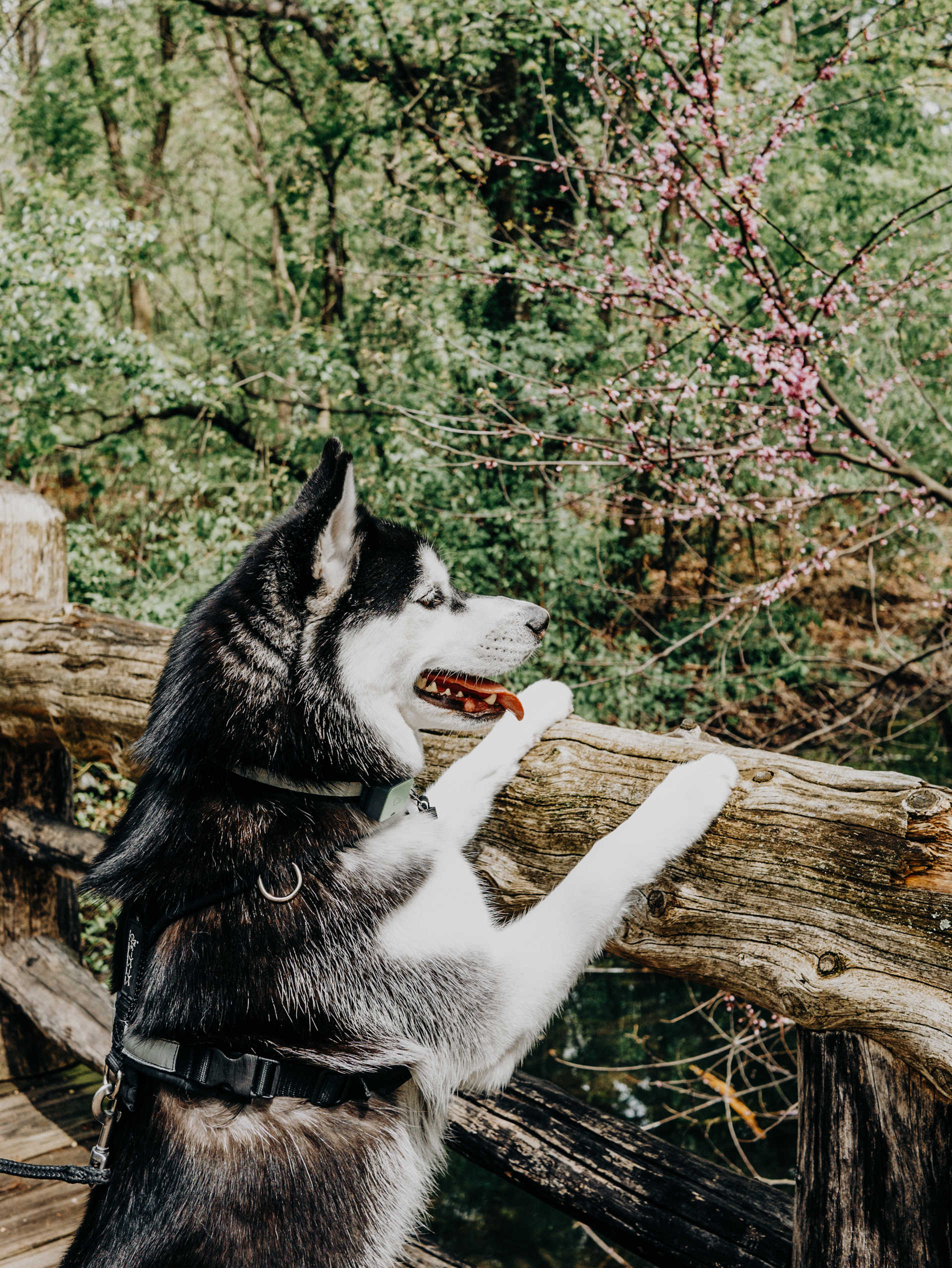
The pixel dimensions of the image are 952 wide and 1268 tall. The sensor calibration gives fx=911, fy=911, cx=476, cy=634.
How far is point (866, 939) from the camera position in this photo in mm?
1202

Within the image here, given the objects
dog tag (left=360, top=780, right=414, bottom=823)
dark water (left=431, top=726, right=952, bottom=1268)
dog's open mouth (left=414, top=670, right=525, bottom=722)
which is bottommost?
dark water (left=431, top=726, right=952, bottom=1268)

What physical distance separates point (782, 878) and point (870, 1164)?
369 millimetres

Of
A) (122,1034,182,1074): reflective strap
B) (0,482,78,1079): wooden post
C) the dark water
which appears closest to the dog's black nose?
(122,1034,182,1074): reflective strap

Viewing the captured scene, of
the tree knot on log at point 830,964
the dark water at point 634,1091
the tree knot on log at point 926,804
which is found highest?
the tree knot on log at point 926,804

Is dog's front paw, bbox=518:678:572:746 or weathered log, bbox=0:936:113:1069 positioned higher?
dog's front paw, bbox=518:678:572:746

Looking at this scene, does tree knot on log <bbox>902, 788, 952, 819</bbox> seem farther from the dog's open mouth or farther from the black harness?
the black harness

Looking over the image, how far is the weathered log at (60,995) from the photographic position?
288 centimetres

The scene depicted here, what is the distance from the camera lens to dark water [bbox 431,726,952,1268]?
4781 mm

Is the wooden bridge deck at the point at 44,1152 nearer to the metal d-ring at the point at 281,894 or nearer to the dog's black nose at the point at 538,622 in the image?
the metal d-ring at the point at 281,894

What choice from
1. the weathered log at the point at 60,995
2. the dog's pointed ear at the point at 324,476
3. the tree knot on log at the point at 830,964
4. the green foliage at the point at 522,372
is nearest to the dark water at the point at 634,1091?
the green foliage at the point at 522,372

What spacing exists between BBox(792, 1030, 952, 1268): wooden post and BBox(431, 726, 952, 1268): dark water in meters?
2.93

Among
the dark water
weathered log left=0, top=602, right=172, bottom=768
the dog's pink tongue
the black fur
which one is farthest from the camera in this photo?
the dark water

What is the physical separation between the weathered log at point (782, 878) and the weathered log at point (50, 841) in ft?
5.64

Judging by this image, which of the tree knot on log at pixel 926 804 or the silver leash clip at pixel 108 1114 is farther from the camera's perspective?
the silver leash clip at pixel 108 1114
